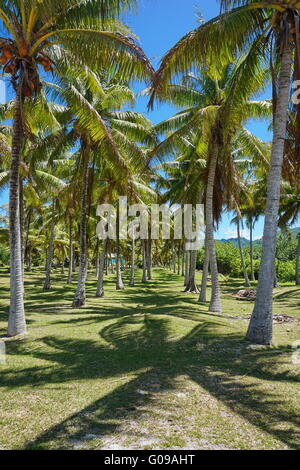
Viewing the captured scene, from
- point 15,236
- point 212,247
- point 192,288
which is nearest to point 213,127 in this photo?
point 212,247

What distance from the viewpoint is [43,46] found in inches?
340

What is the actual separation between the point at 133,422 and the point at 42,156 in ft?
41.1

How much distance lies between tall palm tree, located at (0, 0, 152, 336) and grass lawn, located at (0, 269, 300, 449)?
2.62m

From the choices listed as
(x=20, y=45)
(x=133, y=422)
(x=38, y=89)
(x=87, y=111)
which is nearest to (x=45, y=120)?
(x=87, y=111)

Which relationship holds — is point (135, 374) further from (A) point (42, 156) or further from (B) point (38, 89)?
(A) point (42, 156)

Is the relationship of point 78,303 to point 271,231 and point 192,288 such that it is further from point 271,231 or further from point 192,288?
point 192,288

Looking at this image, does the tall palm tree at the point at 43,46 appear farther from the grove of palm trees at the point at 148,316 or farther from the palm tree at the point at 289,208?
the palm tree at the point at 289,208

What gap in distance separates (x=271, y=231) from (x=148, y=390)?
182 inches

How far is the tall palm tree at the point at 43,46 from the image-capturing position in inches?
319

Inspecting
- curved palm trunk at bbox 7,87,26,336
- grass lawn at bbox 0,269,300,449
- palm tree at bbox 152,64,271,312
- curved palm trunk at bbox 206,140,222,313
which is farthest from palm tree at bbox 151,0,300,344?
curved palm trunk at bbox 206,140,222,313

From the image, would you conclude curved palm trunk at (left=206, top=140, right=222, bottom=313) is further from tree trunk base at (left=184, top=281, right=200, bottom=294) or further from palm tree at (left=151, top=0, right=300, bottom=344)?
tree trunk base at (left=184, top=281, right=200, bottom=294)

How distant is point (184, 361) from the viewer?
662cm

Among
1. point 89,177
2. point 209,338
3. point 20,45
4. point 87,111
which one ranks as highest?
point 20,45

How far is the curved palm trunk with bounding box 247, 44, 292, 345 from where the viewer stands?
7.75 metres
